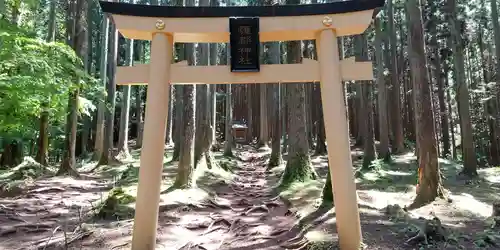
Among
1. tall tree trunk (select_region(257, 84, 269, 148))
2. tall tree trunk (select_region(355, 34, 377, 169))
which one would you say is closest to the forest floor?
tall tree trunk (select_region(355, 34, 377, 169))

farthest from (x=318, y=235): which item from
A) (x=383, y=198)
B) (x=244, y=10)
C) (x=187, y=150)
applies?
(x=187, y=150)

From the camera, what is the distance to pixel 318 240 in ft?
17.2

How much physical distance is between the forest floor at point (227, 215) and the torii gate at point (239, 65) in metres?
1.16

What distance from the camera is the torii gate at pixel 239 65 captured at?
16.6ft

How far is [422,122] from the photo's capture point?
7.80m

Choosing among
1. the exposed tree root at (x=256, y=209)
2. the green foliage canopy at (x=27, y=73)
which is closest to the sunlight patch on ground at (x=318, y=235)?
the exposed tree root at (x=256, y=209)

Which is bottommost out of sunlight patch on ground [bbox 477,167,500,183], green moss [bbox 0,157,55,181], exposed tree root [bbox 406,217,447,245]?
exposed tree root [bbox 406,217,447,245]

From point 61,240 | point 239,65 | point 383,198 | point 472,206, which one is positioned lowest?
point 61,240

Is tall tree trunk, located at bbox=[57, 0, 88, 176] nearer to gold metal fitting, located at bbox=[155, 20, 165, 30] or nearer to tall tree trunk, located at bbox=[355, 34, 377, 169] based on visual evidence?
gold metal fitting, located at bbox=[155, 20, 165, 30]

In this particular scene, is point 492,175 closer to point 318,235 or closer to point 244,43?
point 318,235

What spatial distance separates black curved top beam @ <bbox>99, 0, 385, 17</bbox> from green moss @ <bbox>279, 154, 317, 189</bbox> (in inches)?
208

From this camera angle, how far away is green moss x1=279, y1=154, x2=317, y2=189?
9.74 m

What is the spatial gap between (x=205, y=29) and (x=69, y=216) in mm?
5230

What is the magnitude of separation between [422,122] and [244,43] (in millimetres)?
4794
